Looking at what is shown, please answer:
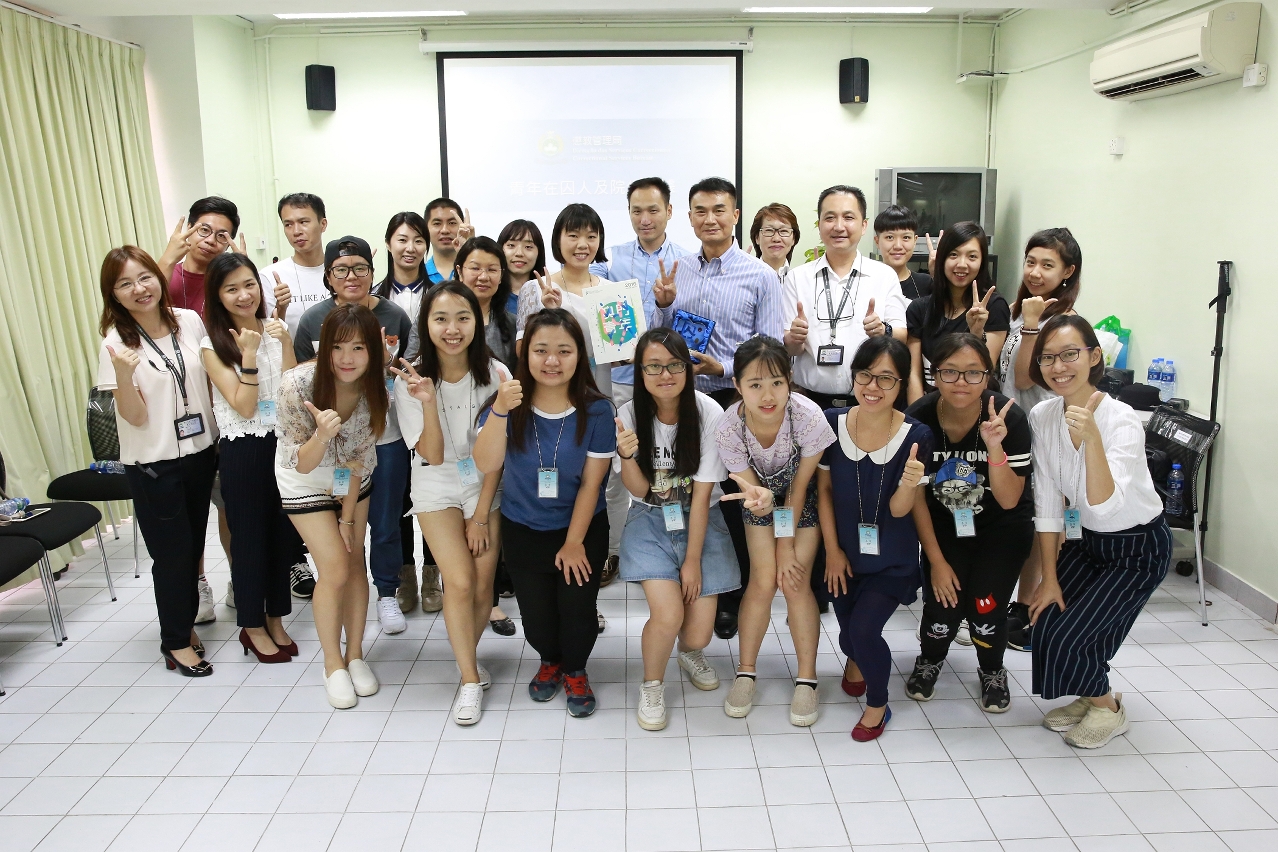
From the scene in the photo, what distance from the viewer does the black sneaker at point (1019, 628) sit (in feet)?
10.8

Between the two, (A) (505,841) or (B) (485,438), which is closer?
(A) (505,841)

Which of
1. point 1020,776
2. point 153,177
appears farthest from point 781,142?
point 1020,776

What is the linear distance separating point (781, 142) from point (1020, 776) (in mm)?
5295

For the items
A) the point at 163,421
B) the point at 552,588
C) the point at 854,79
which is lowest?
the point at 552,588

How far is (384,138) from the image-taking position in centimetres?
670

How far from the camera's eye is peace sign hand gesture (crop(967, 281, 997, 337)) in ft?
10.5

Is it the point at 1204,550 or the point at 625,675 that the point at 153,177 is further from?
the point at 1204,550

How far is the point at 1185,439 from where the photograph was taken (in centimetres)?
370

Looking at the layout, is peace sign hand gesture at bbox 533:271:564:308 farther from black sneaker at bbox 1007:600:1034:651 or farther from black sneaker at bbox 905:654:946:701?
black sneaker at bbox 1007:600:1034:651

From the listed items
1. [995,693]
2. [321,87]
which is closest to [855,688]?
[995,693]

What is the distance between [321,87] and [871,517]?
5684 millimetres

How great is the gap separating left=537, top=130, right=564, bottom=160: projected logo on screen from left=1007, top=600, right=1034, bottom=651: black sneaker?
195 inches

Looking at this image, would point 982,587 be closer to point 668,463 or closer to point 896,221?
point 668,463

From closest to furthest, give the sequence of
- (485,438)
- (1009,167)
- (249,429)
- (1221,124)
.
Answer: (485,438)
(249,429)
(1221,124)
(1009,167)
